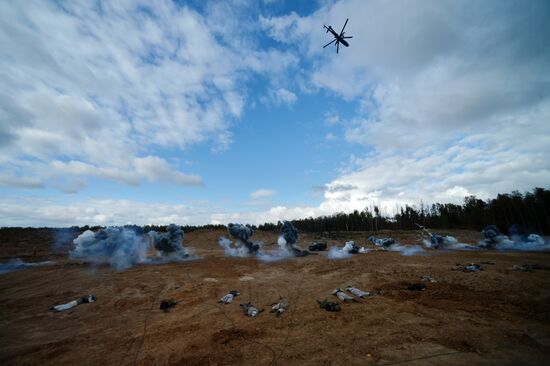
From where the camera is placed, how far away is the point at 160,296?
47.9ft

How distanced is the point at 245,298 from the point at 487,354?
9.78 meters

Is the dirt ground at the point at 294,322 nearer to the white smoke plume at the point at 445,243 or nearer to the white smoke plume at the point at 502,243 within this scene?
the white smoke plume at the point at 502,243

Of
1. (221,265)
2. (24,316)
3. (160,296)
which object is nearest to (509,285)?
(160,296)

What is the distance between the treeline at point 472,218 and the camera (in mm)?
43156

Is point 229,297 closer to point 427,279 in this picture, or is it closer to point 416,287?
point 416,287

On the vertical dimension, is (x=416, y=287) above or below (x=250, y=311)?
above

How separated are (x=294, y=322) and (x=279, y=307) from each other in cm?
155

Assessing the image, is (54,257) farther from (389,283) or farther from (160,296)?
(389,283)

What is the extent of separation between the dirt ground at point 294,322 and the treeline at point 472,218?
36.7 m

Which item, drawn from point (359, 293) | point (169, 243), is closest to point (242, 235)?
point (169, 243)

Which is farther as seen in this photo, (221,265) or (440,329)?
(221,265)

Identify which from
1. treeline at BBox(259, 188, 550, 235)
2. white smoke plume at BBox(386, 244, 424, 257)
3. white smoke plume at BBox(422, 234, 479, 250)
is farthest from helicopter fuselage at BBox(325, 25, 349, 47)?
treeline at BBox(259, 188, 550, 235)

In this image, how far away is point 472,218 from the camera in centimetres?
5619

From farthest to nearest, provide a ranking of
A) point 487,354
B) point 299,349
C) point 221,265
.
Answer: point 221,265 → point 299,349 → point 487,354
